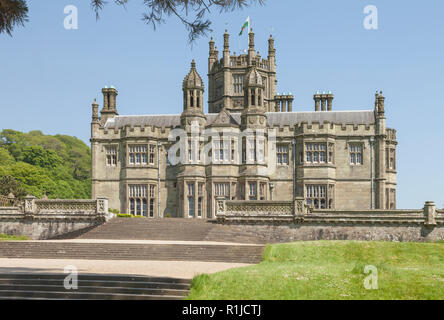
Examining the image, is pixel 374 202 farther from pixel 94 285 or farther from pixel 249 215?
pixel 94 285

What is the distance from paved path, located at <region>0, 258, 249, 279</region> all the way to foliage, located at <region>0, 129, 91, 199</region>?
35828 mm

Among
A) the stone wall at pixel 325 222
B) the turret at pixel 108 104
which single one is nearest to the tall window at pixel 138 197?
the turret at pixel 108 104

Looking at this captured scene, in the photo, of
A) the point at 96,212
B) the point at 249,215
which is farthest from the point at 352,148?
the point at 96,212

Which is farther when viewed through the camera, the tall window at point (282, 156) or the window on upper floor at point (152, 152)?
the window on upper floor at point (152, 152)

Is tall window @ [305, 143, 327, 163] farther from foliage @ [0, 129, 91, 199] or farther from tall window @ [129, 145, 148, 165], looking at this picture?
foliage @ [0, 129, 91, 199]

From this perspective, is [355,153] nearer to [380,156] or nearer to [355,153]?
[355,153]

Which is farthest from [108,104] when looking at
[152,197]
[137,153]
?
[152,197]

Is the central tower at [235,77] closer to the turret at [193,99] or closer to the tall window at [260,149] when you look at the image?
the turret at [193,99]

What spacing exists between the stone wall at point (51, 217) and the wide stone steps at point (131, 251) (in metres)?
8.60

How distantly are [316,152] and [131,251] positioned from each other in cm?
2240

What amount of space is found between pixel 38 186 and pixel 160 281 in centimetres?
5749

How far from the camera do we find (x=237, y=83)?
53.5m

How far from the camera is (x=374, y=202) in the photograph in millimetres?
42500

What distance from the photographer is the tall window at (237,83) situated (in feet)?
175
